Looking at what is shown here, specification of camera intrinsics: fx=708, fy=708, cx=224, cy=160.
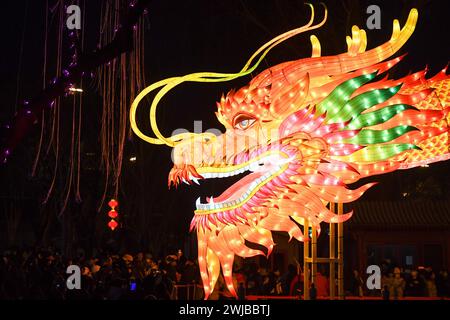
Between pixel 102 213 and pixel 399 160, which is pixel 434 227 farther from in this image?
pixel 102 213

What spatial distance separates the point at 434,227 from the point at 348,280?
384 centimetres

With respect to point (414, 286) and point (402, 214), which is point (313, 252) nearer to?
point (414, 286)

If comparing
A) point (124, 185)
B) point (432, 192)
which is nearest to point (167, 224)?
point (124, 185)

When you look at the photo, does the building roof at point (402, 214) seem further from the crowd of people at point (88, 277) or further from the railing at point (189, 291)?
the railing at point (189, 291)

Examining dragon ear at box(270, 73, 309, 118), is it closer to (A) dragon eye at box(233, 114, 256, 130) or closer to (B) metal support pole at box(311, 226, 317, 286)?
(A) dragon eye at box(233, 114, 256, 130)

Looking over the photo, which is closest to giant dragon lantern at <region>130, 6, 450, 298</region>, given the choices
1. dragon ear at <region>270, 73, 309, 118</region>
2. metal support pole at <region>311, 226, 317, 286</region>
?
dragon ear at <region>270, 73, 309, 118</region>

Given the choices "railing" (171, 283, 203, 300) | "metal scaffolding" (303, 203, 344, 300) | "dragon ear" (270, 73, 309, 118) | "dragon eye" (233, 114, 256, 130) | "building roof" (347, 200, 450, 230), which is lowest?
"railing" (171, 283, 203, 300)

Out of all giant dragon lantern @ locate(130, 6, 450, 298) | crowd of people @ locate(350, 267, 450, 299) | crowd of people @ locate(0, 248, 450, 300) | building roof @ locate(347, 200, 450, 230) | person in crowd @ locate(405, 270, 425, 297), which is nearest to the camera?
giant dragon lantern @ locate(130, 6, 450, 298)

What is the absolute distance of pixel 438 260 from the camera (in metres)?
18.5

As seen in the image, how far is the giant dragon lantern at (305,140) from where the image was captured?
10555 millimetres

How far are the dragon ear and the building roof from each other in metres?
8.42

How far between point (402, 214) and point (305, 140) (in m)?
9.25

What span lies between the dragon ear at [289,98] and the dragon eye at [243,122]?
434 millimetres

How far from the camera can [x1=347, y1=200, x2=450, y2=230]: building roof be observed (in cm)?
1850
